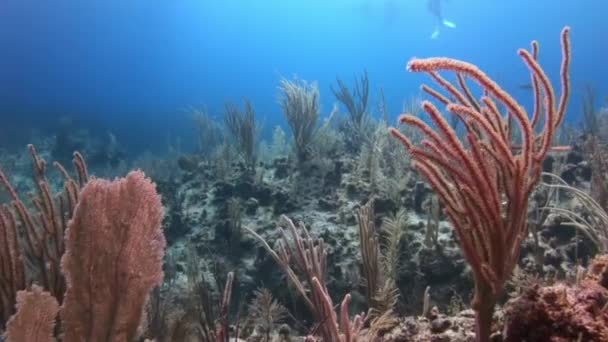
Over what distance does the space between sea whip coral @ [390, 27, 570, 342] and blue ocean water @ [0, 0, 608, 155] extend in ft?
32.2

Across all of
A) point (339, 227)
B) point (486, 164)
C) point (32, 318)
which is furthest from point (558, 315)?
point (339, 227)

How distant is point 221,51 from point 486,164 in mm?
147486

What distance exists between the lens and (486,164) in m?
2.36

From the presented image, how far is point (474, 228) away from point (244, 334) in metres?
4.04

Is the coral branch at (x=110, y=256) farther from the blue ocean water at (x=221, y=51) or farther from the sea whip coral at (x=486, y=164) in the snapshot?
the blue ocean water at (x=221, y=51)

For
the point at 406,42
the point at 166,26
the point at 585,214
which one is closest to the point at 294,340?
the point at 585,214

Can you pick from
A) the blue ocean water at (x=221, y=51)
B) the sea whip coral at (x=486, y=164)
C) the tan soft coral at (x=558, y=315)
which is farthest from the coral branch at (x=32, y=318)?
the blue ocean water at (x=221, y=51)

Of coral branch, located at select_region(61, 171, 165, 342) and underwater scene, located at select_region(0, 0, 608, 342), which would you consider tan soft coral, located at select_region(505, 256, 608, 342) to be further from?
coral branch, located at select_region(61, 171, 165, 342)

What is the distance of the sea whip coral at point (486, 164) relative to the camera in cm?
227

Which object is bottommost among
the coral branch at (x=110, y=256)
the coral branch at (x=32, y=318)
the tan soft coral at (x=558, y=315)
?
the tan soft coral at (x=558, y=315)

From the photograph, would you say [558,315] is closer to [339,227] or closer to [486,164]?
[486,164]

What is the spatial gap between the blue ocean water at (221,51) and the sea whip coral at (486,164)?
32.2ft

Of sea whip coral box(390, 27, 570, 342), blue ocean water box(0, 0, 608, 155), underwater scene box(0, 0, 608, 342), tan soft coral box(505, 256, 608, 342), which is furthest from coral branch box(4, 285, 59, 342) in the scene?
blue ocean water box(0, 0, 608, 155)

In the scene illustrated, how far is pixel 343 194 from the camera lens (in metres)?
8.57
